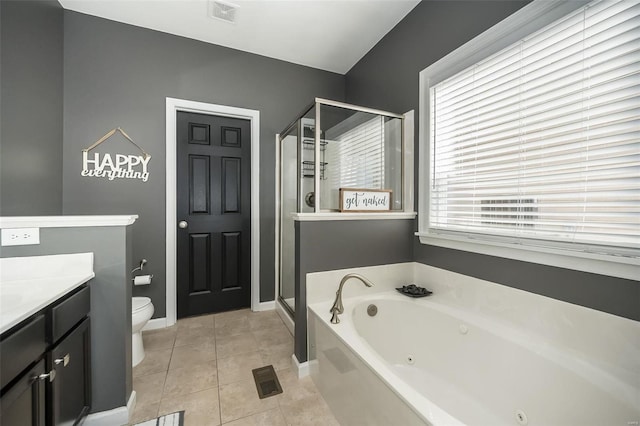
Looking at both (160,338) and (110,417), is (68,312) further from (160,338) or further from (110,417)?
(160,338)

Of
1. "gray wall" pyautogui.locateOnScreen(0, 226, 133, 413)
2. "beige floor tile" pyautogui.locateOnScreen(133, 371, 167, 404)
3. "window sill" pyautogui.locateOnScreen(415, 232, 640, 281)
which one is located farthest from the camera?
"beige floor tile" pyautogui.locateOnScreen(133, 371, 167, 404)

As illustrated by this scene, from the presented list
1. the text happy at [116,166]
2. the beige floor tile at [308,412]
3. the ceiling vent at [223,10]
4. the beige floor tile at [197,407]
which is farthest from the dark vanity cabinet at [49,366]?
the ceiling vent at [223,10]

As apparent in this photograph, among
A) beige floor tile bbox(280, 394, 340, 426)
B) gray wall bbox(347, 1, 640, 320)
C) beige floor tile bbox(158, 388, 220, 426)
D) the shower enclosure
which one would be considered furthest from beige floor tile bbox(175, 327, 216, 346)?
gray wall bbox(347, 1, 640, 320)

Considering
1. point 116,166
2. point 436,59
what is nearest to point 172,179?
point 116,166

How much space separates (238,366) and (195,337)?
2.12 ft

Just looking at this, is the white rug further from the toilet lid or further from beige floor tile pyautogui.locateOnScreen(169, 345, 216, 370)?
the toilet lid

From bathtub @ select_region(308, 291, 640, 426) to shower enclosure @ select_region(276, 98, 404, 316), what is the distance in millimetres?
728

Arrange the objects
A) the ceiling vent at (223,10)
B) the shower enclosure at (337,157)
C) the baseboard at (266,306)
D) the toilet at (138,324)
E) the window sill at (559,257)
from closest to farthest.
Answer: the window sill at (559,257) < the toilet at (138,324) < the shower enclosure at (337,157) < the ceiling vent at (223,10) < the baseboard at (266,306)

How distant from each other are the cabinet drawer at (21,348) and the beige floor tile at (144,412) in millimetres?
749

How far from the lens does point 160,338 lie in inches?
86.8

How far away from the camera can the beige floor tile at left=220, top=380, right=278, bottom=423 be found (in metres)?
1.40

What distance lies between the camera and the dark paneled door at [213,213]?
2539 mm

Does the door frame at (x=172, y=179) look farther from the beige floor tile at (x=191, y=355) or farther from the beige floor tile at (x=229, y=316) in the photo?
the beige floor tile at (x=191, y=355)

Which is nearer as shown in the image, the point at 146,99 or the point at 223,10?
the point at 223,10
